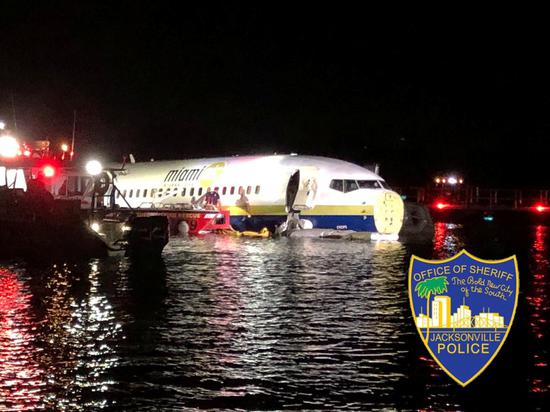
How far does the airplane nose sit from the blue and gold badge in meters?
24.5

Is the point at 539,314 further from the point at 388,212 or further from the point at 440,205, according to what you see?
the point at 440,205

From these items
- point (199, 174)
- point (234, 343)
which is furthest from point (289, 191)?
point (234, 343)

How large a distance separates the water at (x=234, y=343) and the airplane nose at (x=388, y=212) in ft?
42.2

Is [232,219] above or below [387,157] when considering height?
below

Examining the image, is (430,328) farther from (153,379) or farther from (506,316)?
(153,379)

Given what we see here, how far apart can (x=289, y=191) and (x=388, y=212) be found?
15.9ft

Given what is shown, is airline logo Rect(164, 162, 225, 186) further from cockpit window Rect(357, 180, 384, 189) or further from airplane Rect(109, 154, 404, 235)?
cockpit window Rect(357, 180, 384, 189)

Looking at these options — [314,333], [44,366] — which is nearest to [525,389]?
[314,333]

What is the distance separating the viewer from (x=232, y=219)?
40781 millimetres

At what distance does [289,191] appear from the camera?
38531 mm

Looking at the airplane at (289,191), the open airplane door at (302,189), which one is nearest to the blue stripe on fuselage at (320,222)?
the airplane at (289,191)

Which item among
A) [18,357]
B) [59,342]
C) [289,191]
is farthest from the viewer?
[289,191]

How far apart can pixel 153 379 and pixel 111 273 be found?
11.3 meters

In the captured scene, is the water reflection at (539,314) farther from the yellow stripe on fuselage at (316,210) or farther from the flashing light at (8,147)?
the flashing light at (8,147)
